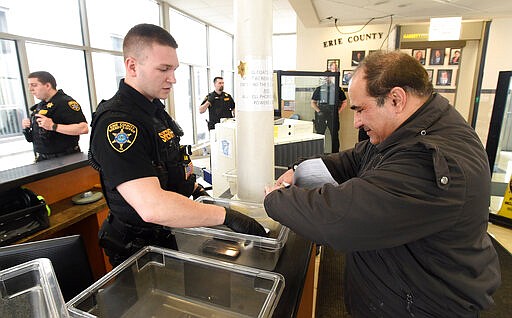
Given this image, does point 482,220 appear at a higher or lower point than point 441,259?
higher

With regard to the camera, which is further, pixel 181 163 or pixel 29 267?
pixel 181 163

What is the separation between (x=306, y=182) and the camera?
1412 mm

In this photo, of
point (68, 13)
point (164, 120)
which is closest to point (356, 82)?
point (164, 120)

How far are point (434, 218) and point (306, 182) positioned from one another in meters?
0.71

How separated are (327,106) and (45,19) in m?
4.02

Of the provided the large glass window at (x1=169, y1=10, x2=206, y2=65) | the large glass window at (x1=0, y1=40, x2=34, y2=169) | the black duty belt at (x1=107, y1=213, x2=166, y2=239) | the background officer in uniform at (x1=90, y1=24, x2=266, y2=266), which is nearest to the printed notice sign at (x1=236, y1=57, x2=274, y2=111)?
the background officer in uniform at (x1=90, y1=24, x2=266, y2=266)

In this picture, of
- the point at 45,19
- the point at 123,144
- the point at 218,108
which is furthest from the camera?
the point at 218,108

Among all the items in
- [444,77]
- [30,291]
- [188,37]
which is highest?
[188,37]

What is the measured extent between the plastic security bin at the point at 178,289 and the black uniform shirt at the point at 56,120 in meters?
2.38

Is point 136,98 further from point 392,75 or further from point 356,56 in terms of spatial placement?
point 356,56

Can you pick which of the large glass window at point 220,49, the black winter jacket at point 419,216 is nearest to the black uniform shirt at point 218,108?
the large glass window at point 220,49

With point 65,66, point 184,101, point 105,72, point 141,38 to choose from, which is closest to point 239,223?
point 141,38

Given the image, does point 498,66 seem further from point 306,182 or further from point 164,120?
point 164,120

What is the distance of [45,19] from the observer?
3637 millimetres
